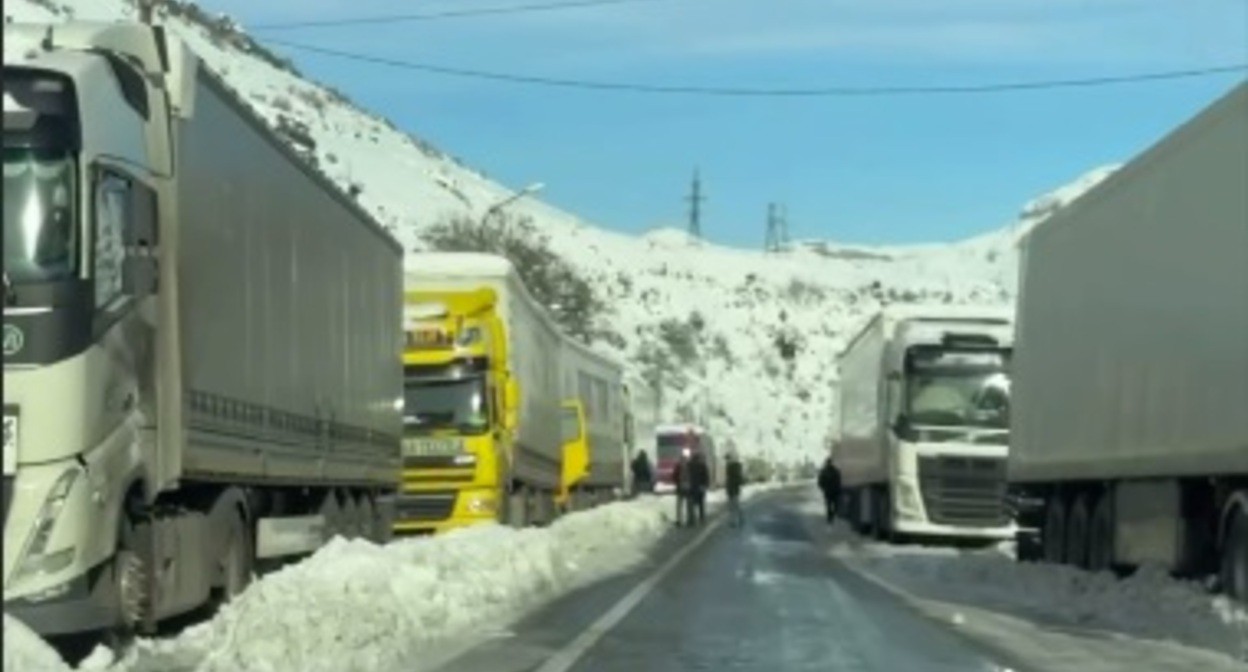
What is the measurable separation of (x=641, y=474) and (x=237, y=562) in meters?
53.8

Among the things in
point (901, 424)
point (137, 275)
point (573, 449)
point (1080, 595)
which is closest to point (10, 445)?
point (137, 275)

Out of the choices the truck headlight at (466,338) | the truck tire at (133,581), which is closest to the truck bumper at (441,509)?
the truck headlight at (466,338)

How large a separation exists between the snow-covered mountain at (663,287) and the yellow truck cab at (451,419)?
7452cm

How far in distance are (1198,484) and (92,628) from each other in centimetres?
1155

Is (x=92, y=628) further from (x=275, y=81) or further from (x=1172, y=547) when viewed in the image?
(x=275, y=81)

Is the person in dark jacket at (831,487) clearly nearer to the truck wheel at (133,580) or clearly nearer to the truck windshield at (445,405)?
the truck windshield at (445,405)

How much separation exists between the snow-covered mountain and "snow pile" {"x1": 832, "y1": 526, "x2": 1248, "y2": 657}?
254ft

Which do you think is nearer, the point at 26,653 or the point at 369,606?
the point at 26,653

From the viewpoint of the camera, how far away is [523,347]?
1286 inches

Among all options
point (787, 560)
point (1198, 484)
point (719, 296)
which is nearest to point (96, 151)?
point (1198, 484)

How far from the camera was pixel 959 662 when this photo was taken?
15.0 m

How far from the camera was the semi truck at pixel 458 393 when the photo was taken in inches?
1150

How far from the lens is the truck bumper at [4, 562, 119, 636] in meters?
12.0

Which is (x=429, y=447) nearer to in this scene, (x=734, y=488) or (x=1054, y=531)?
(x=1054, y=531)
